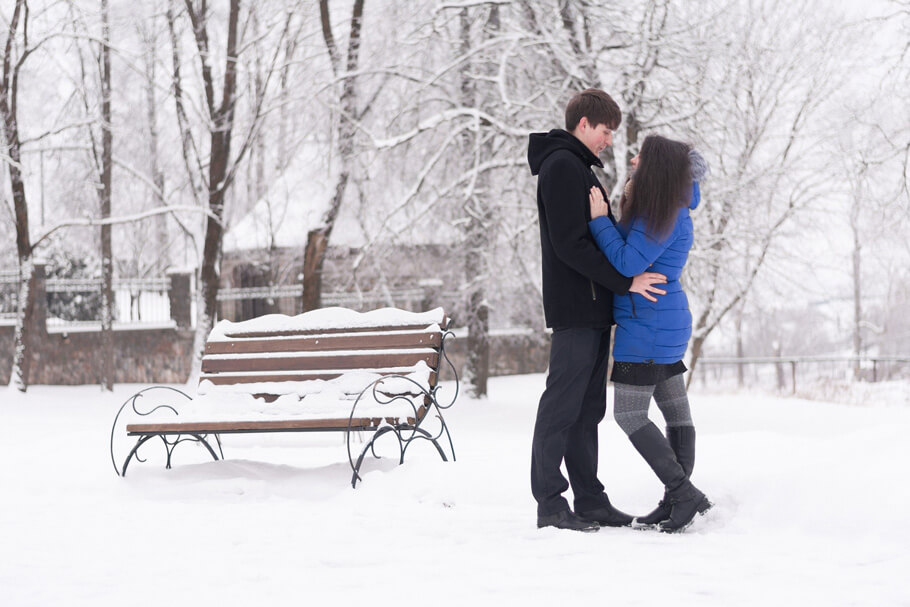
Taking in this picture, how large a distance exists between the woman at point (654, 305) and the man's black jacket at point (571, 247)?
68mm

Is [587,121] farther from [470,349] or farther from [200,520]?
[470,349]

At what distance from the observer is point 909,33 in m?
11.0

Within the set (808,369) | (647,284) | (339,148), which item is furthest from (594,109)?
(808,369)

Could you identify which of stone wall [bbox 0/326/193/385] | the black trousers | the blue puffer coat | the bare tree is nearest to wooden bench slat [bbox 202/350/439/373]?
the black trousers

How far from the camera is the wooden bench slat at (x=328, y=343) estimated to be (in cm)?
575

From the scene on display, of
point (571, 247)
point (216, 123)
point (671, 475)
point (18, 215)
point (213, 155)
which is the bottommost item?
point (671, 475)

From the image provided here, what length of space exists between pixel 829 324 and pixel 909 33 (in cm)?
3099

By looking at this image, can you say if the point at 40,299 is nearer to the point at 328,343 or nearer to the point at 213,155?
the point at 213,155

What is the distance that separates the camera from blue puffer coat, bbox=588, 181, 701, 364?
148 inches

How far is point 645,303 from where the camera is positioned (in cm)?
380

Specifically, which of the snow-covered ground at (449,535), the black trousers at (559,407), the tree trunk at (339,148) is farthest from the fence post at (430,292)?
the black trousers at (559,407)

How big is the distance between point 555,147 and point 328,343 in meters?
2.61

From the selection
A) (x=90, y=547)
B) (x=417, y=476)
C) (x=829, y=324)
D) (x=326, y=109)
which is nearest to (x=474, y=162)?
(x=326, y=109)

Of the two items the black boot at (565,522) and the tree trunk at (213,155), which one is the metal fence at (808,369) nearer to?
the tree trunk at (213,155)
